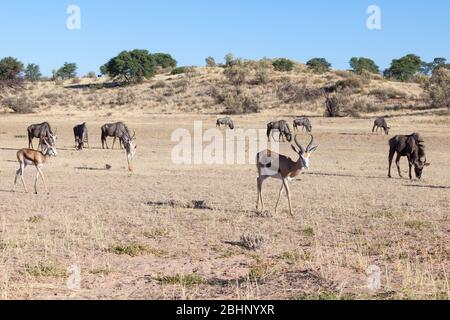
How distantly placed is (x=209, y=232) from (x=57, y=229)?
2738 mm

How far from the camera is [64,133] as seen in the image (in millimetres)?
37375

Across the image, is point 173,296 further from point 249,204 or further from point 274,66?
point 274,66

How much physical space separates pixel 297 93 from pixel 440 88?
13910 millimetres

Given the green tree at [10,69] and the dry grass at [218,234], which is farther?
the green tree at [10,69]

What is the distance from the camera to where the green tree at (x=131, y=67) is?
245ft

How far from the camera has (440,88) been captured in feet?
156

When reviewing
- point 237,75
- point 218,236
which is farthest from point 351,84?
point 218,236

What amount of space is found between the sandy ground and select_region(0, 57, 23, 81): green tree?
31206 millimetres

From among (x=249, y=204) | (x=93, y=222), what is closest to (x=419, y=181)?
(x=249, y=204)

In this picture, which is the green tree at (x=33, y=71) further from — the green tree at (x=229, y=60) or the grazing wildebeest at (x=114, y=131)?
the grazing wildebeest at (x=114, y=131)

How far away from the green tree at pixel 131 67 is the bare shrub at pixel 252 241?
6638 centimetres

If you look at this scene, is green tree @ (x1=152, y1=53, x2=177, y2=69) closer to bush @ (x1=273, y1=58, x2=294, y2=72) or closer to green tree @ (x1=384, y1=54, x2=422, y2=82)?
bush @ (x1=273, y1=58, x2=294, y2=72)

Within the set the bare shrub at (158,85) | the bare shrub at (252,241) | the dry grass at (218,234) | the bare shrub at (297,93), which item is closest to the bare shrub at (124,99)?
the bare shrub at (158,85)

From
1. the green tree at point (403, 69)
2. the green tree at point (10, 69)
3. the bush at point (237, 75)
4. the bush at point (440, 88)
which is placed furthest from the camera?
the green tree at point (403, 69)
